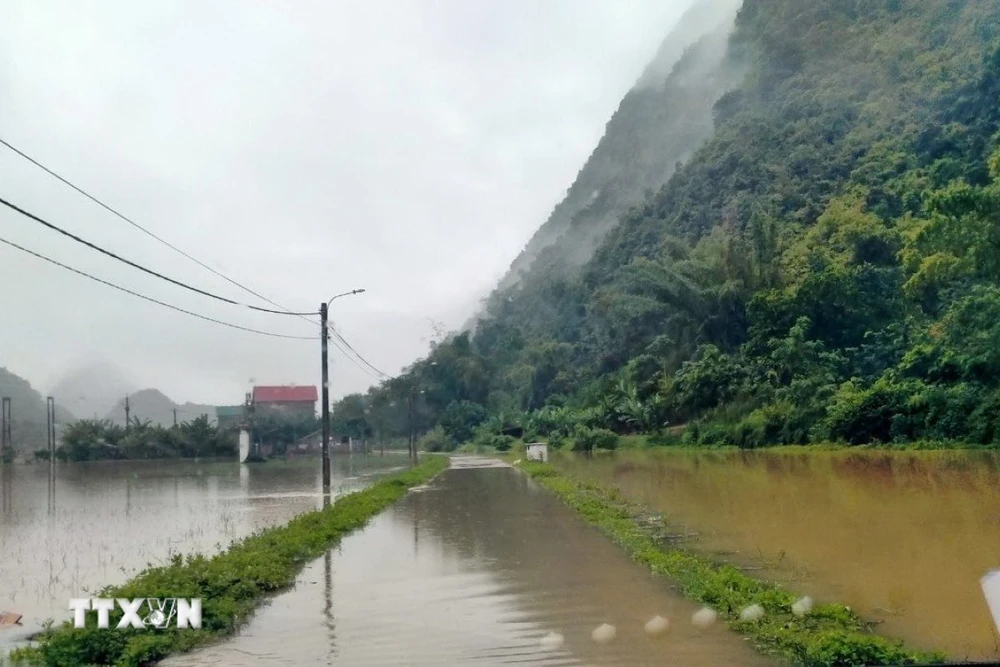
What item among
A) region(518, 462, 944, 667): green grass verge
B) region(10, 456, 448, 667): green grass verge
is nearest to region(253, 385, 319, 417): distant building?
region(10, 456, 448, 667): green grass verge

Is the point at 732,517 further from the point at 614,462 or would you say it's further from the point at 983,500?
the point at 614,462

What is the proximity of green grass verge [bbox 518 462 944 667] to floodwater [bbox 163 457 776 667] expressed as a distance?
232mm

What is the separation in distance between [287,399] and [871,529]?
71.7m

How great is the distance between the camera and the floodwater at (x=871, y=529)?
8.24 metres

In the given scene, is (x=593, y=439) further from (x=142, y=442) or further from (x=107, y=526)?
(x=107, y=526)

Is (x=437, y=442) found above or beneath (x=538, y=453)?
above

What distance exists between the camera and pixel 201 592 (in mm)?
9234

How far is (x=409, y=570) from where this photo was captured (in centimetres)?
1218

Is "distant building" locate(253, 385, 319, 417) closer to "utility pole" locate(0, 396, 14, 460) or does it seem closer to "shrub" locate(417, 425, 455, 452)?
"shrub" locate(417, 425, 455, 452)

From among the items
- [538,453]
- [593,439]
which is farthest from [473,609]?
[593,439]

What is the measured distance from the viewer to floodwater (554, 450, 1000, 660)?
8.24 meters

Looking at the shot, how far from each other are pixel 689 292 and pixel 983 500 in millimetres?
37245

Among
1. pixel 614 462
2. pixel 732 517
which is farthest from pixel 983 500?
pixel 614 462

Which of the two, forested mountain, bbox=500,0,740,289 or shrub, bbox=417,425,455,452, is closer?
shrub, bbox=417,425,455,452
